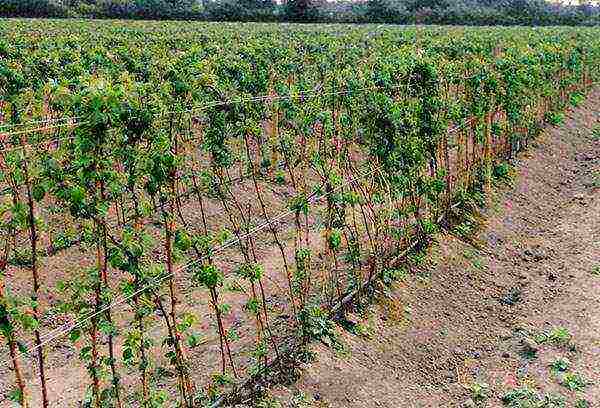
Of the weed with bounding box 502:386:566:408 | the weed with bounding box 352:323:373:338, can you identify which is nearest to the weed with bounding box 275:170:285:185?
the weed with bounding box 352:323:373:338

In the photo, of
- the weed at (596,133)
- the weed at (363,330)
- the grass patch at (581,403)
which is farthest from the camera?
the weed at (596,133)

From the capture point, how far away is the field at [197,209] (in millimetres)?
4984

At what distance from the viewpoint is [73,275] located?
29.3 ft

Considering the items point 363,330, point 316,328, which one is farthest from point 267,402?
point 363,330

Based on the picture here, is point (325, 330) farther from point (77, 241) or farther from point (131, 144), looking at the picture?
point (77, 241)

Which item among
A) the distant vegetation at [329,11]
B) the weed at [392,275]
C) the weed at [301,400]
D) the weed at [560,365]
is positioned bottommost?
the weed at [560,365]

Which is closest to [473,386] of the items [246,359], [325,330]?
[325,330]

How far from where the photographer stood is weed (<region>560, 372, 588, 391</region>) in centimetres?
689

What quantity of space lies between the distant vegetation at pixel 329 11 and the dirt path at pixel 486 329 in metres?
47.5

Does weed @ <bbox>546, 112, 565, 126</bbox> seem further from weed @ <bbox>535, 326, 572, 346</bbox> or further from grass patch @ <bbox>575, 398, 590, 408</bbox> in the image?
grass patch @ <bbox>575, 398, 590, 408</bbox>

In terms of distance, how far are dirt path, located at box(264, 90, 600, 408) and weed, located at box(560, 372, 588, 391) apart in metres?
0.01

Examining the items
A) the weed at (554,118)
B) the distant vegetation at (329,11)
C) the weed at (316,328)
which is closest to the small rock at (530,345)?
the weed at (316,328)

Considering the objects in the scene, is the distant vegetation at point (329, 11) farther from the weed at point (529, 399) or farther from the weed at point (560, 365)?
the weed at point (529, 399)

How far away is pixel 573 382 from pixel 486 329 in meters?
1.37
